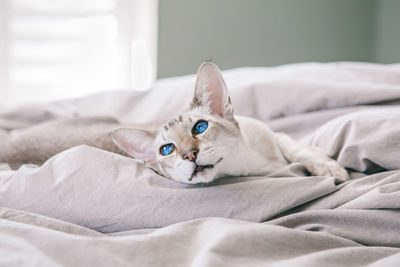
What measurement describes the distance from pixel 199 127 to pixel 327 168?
351mm

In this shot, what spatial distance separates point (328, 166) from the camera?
99 centimetres

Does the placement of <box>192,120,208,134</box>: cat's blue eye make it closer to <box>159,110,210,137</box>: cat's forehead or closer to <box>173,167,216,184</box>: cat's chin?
<box>159,110,210,137</box>: cat's forehead

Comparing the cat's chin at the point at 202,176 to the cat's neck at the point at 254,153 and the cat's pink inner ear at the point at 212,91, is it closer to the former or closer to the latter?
the cat's neck at the point at 254,153

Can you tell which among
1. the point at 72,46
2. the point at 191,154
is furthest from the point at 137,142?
the point at 72,46

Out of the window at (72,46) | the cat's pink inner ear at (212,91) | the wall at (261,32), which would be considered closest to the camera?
the cat's pink inner ear at (212,91)

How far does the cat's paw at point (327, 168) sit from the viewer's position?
96cm

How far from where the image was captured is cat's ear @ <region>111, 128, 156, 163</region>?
98 cm

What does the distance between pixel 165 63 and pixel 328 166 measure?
2639mm

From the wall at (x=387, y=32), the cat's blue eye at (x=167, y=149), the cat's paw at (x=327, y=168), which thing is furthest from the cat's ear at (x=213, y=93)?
the wall at (x=387, y=32)

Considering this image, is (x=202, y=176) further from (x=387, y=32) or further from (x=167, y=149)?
(x=387, y=32)

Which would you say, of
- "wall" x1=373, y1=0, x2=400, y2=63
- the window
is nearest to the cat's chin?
"wall" x1=373, y1=0, x2=400, y2=63

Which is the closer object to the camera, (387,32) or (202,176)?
(202,176)

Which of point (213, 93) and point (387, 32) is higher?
point (387, 32)

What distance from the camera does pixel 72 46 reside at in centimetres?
341
